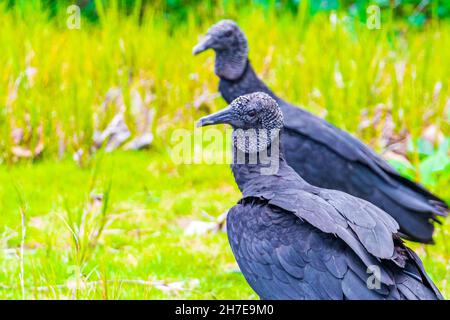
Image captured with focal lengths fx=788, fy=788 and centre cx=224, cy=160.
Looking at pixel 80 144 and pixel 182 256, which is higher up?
pixel 80 144

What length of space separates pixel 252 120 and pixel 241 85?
50.1 inches

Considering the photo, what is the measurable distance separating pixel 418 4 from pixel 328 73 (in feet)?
12.0

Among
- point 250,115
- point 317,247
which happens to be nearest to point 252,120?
point 250,115

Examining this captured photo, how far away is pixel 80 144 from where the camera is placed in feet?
17.6

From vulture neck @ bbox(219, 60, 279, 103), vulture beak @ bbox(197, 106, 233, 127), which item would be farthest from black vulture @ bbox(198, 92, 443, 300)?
vulture neck @ bbox(219, 60, 279, 103)

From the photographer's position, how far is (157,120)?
5797mm

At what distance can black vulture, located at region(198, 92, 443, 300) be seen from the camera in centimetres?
234

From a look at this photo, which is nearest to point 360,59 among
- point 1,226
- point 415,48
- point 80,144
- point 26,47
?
point 415,48

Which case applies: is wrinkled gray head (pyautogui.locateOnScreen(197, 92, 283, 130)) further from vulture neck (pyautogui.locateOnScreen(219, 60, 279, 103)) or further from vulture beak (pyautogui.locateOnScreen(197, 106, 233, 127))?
vulture neck (pyautogui.locateOnScreen(219, 60, 279, 103))

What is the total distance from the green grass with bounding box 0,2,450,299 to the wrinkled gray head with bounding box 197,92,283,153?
0.76 meters

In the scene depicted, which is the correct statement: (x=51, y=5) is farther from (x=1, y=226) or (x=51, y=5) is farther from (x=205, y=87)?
(x=1, y=226)

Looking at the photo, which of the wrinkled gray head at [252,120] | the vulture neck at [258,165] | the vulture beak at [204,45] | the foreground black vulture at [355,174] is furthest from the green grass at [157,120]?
the vulture beak at [204,45]

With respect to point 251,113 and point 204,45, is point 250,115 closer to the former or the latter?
point 251,113

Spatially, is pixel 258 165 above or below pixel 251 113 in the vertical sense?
below
